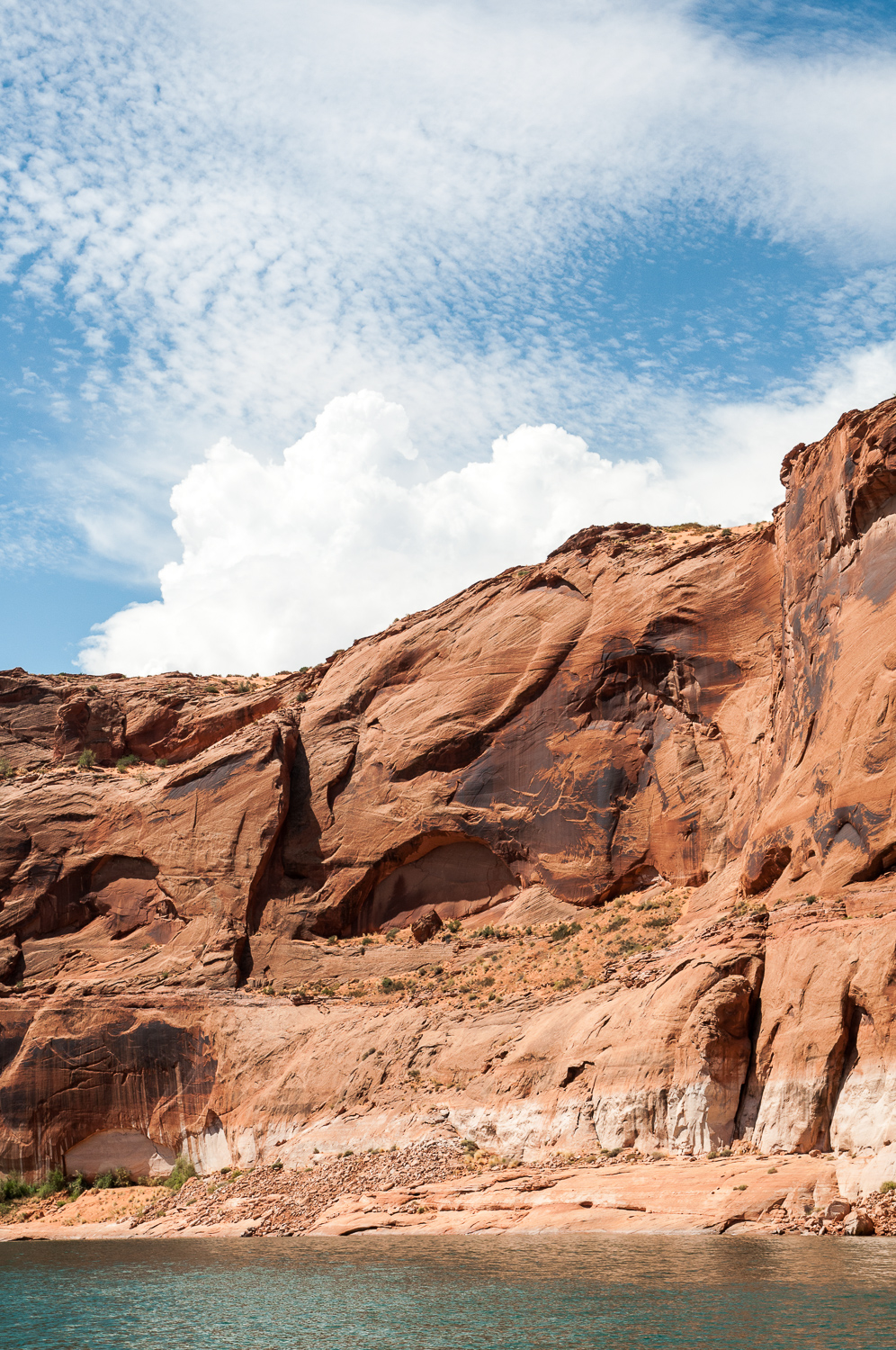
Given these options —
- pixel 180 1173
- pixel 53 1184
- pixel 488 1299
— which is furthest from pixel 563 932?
pixel 488 1299

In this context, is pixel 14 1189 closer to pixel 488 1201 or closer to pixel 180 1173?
pixel 180 1173

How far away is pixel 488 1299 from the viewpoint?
1844 centimetres

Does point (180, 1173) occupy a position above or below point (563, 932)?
below

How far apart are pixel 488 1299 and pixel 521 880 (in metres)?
23.1

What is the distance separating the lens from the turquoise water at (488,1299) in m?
15.6

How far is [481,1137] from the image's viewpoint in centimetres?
3036

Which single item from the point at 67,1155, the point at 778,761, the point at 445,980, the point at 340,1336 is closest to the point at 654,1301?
the point at 340,1336

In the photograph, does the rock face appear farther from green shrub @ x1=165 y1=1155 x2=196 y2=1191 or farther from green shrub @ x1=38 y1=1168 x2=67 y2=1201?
green shrub @ x1=165 y1=1155 x2=196 y2=1191

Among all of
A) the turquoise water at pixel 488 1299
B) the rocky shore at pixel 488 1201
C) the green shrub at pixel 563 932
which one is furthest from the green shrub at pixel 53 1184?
the green shrub at pixel 563 932

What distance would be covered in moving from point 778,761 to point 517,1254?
15610 mm

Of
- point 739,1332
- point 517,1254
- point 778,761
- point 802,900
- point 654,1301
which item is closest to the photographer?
point 739,1332

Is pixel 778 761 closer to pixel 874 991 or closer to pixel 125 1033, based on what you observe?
pixel 874 991

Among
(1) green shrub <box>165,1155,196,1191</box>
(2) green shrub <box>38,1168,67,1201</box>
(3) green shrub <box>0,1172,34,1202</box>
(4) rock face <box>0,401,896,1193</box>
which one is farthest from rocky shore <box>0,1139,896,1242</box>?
(3) green shrub <box>0,1172,34,1202</box>

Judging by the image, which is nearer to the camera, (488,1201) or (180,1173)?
(488,1201)
